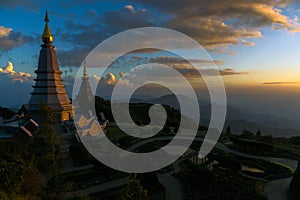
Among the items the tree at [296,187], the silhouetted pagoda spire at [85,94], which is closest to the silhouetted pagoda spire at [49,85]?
the silhouetted pagoda spire at [85,94]

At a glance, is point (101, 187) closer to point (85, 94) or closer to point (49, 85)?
point (49, 85)

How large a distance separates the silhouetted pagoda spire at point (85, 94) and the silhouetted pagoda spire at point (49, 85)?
552 cm

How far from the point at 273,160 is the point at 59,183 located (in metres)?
24.6

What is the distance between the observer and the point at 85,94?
147 ft

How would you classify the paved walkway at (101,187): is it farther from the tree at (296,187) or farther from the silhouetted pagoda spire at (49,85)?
the silhouetted pagoda spire at (49,85)

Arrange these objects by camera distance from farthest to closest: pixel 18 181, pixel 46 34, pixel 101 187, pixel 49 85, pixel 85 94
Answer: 1. pixel 85 94
2. pixel 46 34
3. pixel 49 85
4. pixel 101 187
5. pixel 18 181

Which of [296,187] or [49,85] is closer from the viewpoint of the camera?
[296,187]

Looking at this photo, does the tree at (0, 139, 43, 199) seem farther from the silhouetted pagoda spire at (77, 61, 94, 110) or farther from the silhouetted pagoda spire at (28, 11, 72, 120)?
the silhouetted pagoda spire at (77, 61, 94, 110)

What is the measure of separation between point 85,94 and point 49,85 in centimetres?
865

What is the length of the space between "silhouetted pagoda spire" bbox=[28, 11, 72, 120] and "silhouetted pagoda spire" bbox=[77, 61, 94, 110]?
18.1ft

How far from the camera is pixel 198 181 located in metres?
19.4

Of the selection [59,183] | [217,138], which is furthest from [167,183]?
[217,138]

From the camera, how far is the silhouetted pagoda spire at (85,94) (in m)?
44.3

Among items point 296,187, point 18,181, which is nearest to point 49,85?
point 18,181
